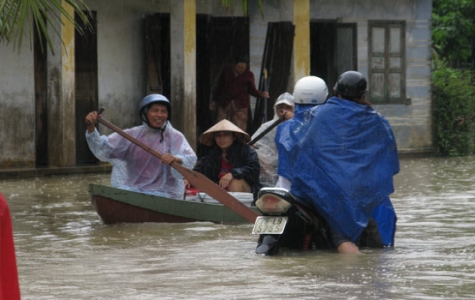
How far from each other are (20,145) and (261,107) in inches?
169

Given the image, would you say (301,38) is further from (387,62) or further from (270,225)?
(270,225)

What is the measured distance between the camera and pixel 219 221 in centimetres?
1124

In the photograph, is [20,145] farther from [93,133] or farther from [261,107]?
[93,133]

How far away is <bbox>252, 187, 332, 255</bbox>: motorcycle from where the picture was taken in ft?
28.9

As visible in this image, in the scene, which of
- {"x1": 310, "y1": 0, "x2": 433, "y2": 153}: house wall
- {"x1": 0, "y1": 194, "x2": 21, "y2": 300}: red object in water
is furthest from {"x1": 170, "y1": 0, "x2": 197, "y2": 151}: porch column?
{"x1": 0, "y1": 194, "x2": 21, "y2": 300}: red object in water

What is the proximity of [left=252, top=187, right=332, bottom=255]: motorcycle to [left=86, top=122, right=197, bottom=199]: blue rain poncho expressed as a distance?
8.28 feet

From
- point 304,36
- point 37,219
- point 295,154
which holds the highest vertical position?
point 304,36

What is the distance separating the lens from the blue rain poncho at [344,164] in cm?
888

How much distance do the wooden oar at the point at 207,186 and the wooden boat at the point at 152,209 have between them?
1.05 ft

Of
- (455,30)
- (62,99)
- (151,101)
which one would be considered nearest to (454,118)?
(455,30)

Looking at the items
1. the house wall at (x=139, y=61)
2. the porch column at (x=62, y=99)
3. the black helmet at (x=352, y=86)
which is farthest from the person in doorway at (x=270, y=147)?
the porch column at (x=62, y=99)

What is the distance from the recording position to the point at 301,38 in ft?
65.4

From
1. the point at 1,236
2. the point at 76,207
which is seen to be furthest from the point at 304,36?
the point at 1,236

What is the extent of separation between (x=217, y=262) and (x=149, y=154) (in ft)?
10.2
